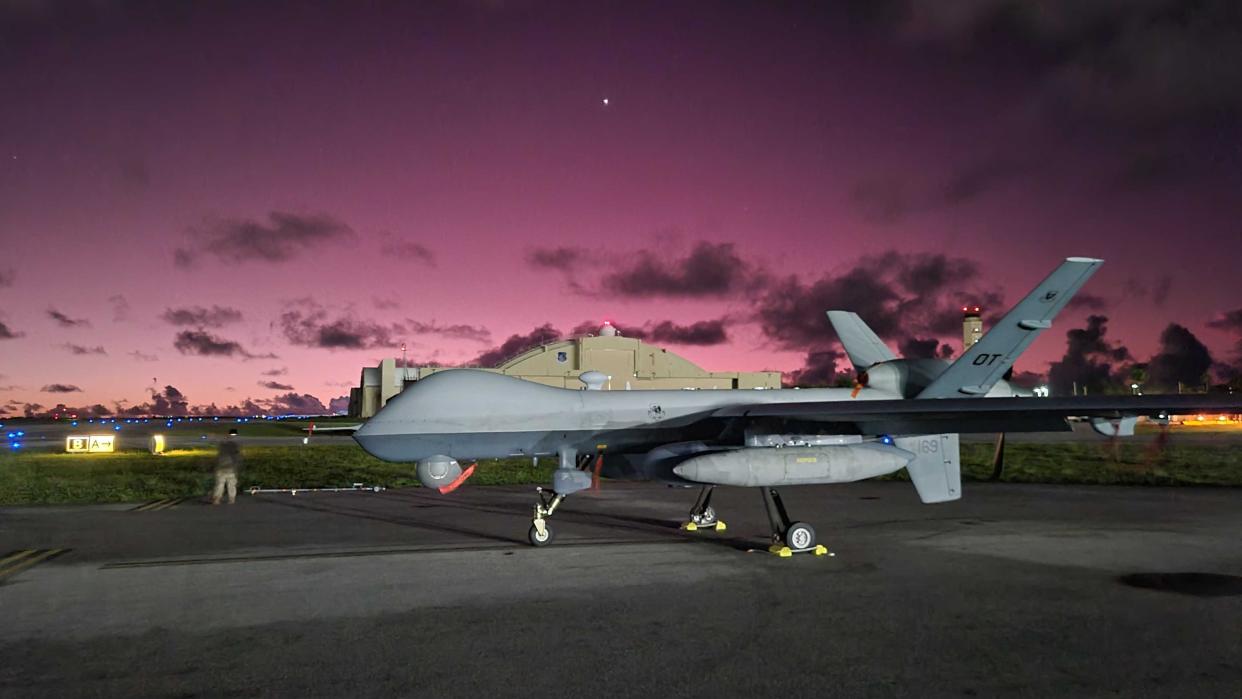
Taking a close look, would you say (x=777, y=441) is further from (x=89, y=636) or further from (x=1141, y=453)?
(x=1141, y=453)

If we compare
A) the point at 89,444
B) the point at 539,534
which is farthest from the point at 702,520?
the point at 89,444

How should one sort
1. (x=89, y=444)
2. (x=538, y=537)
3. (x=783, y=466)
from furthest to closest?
1. (x=89, y=444)
2. (x=538, y=537)
3. (x=783, y=466)

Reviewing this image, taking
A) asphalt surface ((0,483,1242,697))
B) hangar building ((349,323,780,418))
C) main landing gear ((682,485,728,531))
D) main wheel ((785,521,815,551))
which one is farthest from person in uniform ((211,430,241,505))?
hangar building ((349,323,780,418))

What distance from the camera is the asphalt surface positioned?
6.41 meters

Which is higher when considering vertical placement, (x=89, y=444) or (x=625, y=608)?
(x=89, y=444)

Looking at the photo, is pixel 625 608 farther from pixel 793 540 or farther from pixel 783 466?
pixel 783 466

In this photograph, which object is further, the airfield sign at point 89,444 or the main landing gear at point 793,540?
the airfield sign at point 89,444

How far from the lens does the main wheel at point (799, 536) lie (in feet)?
39.6

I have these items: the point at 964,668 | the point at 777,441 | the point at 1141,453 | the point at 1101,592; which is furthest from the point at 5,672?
the point at 1141,453

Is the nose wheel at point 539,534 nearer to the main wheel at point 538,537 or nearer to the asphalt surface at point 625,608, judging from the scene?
the main wheel at point 538,537

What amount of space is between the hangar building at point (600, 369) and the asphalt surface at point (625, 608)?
43.9 meters

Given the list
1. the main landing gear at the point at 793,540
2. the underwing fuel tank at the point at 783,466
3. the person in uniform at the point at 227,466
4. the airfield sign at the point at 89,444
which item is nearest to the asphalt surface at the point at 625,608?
the main landing gear at the point at 793,540

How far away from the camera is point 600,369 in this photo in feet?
198

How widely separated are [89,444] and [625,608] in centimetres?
3928
